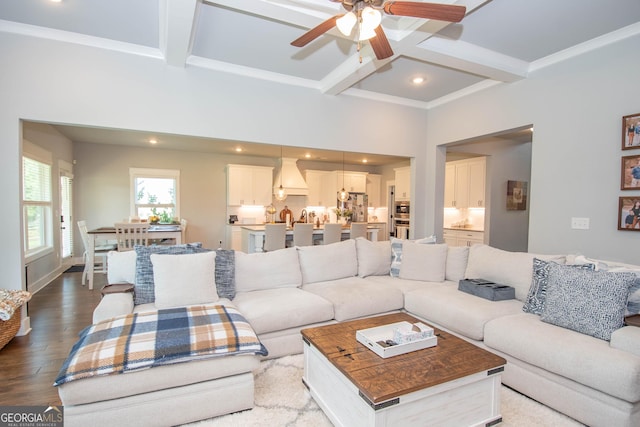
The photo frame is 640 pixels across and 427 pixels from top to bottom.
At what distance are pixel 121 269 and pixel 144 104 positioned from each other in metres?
1.85

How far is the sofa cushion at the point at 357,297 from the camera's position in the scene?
118 inches

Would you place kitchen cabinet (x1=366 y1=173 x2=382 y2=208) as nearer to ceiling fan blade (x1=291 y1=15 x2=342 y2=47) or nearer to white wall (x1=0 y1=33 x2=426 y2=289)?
white wall (x1=0 y1=33 x2=426 y2=289)

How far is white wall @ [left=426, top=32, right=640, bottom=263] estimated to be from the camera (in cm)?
317

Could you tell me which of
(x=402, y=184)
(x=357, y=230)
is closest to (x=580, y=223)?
(x=357, y=230)

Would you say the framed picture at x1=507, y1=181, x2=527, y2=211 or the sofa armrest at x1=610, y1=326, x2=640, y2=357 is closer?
the sofa armrest at x1=610, y1=326, x2=640, y2=357

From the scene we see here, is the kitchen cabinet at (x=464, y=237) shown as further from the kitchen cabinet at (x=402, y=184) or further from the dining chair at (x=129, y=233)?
the dining chair at (x=129, y=233)

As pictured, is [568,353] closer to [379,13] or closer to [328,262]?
[328,262]

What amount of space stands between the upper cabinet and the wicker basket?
7127 millimetres

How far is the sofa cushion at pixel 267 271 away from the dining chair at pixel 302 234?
2.01 metres

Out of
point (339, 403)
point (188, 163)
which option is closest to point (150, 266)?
point (339, 403)

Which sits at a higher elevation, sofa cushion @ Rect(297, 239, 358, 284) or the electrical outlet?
the electrical outlet

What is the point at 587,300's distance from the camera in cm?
219

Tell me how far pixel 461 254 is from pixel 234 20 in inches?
130

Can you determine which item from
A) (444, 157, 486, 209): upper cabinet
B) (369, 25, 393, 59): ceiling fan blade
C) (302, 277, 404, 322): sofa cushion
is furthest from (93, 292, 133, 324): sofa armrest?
(444, 157, 486, 209): upper cabinet
